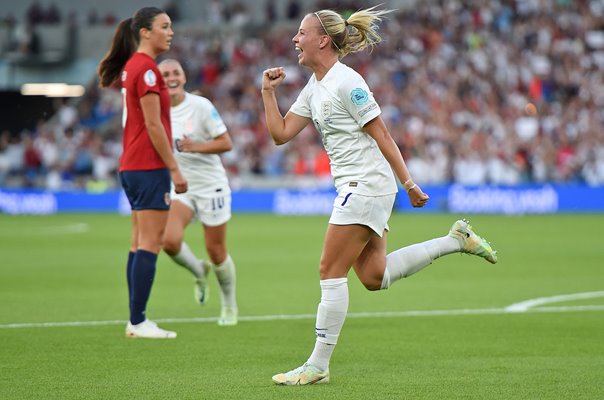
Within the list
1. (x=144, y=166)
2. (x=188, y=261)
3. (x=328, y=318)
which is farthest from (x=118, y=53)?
(x=328, y=318)

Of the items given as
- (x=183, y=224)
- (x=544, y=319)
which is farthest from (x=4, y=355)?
(x=544, y=319)

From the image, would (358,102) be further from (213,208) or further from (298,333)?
(213,208)

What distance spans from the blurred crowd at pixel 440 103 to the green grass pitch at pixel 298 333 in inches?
499

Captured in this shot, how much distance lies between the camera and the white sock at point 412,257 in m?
7.60

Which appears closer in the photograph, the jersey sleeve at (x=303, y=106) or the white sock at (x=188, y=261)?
the jersey sleeve at (x=303, y=106)

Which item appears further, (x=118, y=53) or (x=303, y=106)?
(x=118, y=53)

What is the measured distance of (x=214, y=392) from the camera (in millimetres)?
6715

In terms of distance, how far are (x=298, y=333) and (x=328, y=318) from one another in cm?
248

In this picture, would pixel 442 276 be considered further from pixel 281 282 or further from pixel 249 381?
pixel 249 381

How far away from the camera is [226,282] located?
1033 centimetres

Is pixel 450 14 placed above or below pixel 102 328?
above

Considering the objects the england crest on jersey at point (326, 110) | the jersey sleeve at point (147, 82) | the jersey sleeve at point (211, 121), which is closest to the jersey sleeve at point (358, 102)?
the england crest on jersey at point (326, 110)

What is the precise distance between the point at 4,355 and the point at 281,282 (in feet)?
20.6

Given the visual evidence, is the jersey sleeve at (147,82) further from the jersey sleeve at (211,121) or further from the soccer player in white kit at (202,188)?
the jersey sleeve at (211,121)
